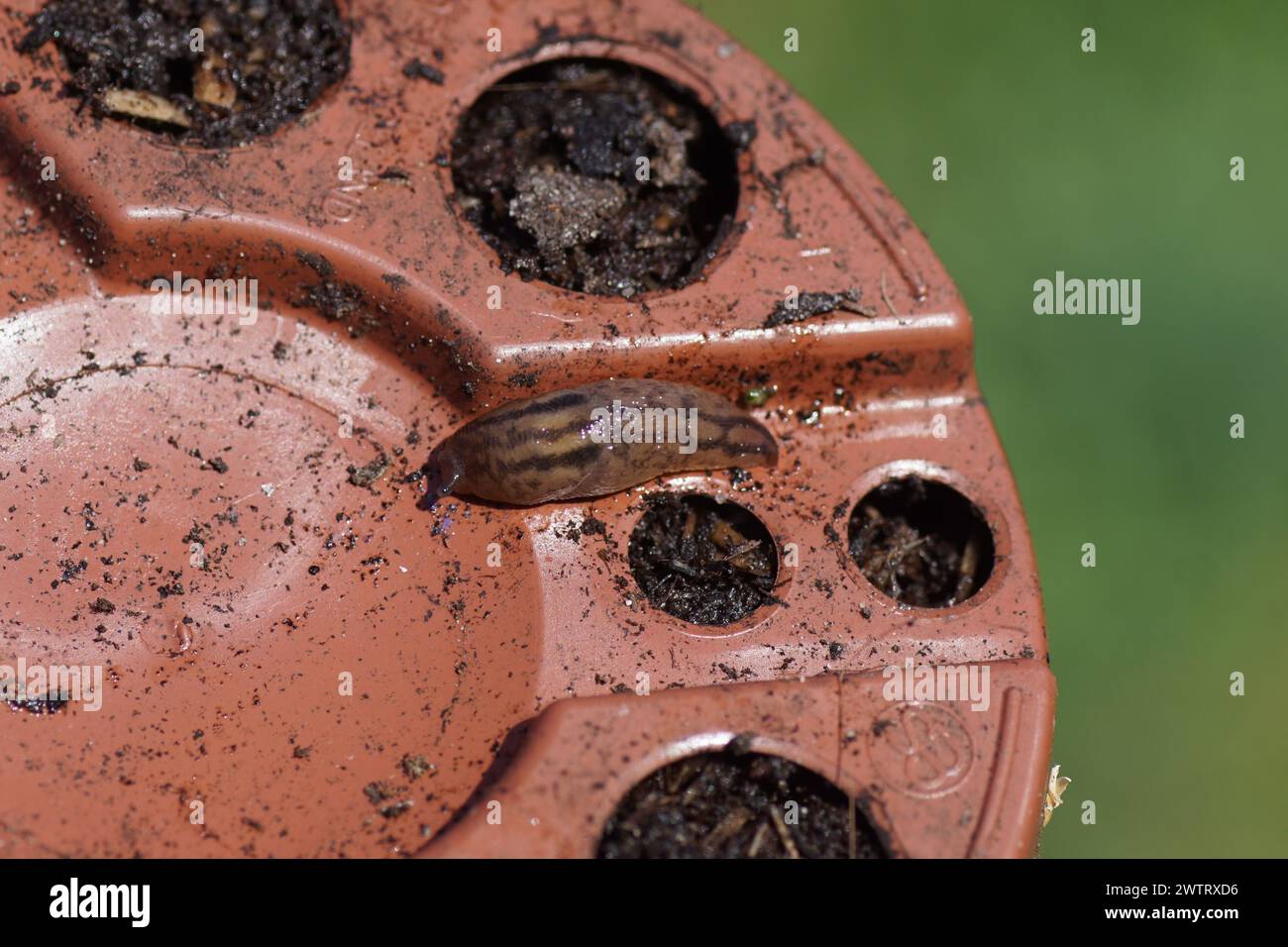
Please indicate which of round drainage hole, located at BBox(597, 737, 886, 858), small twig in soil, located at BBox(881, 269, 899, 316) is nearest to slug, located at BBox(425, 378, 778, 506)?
small twig in soil, located at BBox(881, 269, 899, 316)

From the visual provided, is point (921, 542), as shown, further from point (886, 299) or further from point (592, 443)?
point (592, 443)

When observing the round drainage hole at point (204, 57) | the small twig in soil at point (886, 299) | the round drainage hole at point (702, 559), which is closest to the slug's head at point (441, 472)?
the round drainage hole at point (702, 559)

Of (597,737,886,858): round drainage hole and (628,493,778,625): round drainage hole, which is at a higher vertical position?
(628,493,778,625): round drainage hole

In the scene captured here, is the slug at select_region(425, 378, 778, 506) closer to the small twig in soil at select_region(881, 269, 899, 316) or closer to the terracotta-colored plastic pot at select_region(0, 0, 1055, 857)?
the terracotta-colored plastic pot at select_region(0, 0, 1055, 857)

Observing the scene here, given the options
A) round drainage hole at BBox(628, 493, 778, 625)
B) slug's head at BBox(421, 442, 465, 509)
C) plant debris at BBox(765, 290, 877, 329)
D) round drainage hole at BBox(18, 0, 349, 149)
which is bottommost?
round drainage hole at BBox(628, 493, 778, 625)

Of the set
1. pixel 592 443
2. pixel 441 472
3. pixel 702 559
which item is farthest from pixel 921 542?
pixel 441 472

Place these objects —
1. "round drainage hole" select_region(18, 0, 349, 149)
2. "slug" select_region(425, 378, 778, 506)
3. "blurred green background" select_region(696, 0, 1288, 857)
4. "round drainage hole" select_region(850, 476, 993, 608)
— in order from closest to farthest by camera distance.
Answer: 1. "slug" select_region(425, 378, 778, 506)
2. "round drainage hole" select_region(850, 476, 993, 608)
3. "round drainage hole" select_region(18, 0, 349, 149)
4. "blurred green background" select_region(696, 0, 1288, 857)

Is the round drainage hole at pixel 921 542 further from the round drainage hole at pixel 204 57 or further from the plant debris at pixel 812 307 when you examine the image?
the round drainage hole at pixel 204 57
